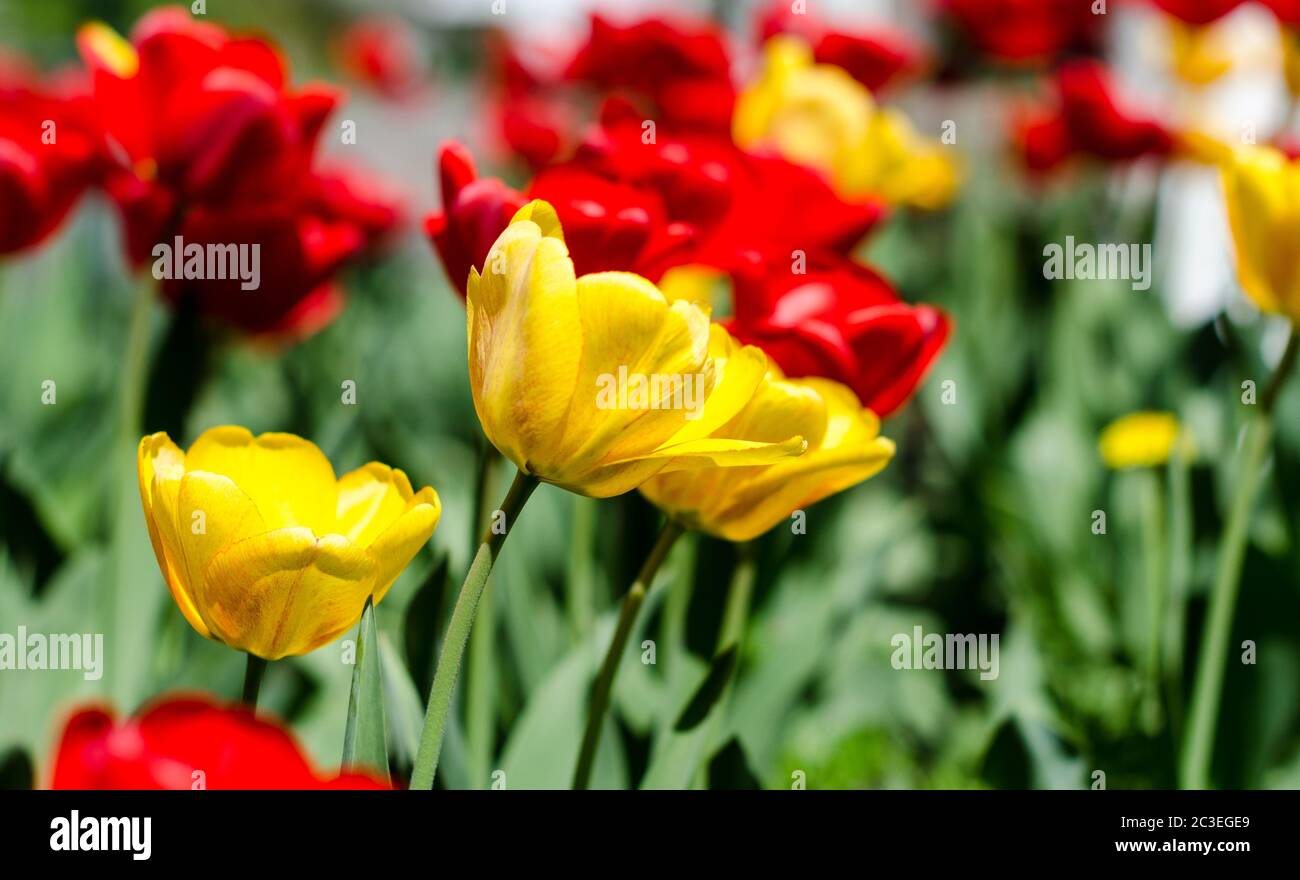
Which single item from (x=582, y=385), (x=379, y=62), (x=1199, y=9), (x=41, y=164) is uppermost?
(x=379, y=62)

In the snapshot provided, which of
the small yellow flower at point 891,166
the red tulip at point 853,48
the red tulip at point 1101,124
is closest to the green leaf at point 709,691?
the small yellow flower at point 891,166

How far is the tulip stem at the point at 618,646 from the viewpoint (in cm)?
51

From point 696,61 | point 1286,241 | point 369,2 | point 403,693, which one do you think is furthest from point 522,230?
point 369,2

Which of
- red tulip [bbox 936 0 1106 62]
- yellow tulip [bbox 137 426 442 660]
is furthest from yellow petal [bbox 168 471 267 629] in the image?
red tulip [bbox 936 0 1106 62]

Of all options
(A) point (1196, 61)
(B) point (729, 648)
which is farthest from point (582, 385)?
(A) point (1196, 61)

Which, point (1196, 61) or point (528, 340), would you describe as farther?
point (1196, 61)

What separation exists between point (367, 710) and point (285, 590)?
54mm

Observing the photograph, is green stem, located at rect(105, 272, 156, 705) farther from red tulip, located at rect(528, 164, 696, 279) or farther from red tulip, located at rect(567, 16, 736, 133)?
red tulip, located at rect(567, 16, 736, 133)

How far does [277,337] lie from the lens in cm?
93

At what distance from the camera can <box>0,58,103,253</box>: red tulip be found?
2.60ft

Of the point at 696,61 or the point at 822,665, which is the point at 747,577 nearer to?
the point at 822,665

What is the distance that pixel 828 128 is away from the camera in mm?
1071

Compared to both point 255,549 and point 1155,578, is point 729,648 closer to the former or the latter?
point 255,549

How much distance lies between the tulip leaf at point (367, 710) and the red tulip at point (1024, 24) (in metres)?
1.66
